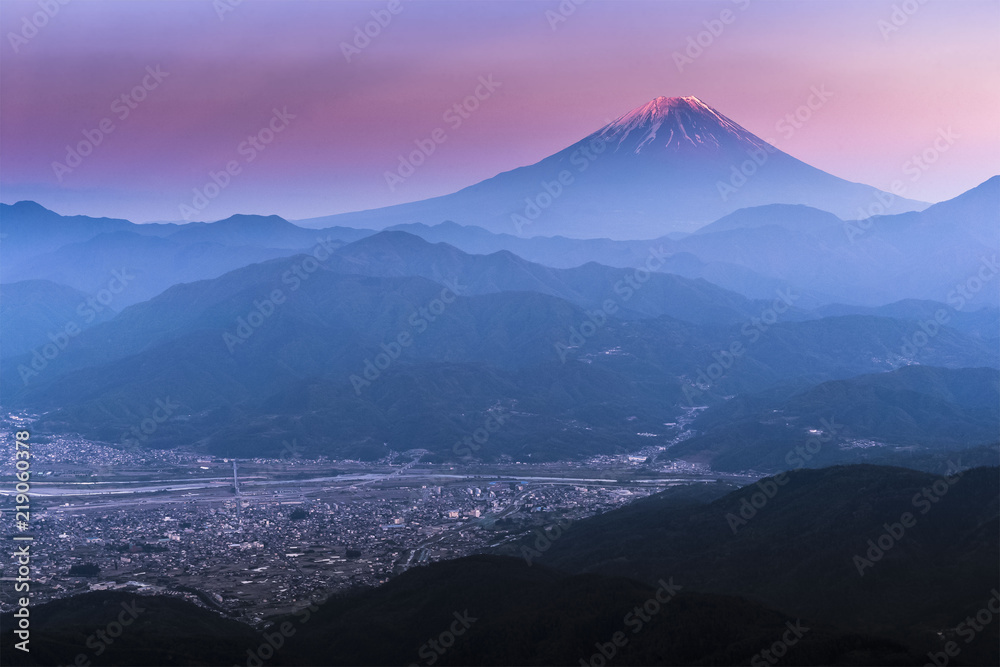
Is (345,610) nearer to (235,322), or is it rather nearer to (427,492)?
(427,492)

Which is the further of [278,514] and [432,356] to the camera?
[432,356]

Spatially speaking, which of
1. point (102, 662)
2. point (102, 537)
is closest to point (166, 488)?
point (102, 537)

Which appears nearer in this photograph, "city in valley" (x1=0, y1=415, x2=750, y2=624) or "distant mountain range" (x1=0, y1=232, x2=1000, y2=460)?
"city in valley" (x1=0, y1=415, x2=750, y2=624)

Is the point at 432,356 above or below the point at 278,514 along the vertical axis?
above

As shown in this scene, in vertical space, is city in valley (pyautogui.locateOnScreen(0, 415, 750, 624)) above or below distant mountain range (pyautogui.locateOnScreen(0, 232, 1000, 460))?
below

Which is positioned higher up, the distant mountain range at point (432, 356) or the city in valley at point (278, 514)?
the distant mountain range at point (432, 356)

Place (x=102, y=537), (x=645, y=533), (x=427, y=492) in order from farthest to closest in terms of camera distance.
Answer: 1. (x=427, y=492)
2. (x=102, y=537)
3. (x=645, y=533)

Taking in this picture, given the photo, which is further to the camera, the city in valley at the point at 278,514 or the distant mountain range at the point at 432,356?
the distant mountain range at the point at 432,356

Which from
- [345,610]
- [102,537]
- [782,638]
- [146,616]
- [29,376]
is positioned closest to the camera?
[782,638]
